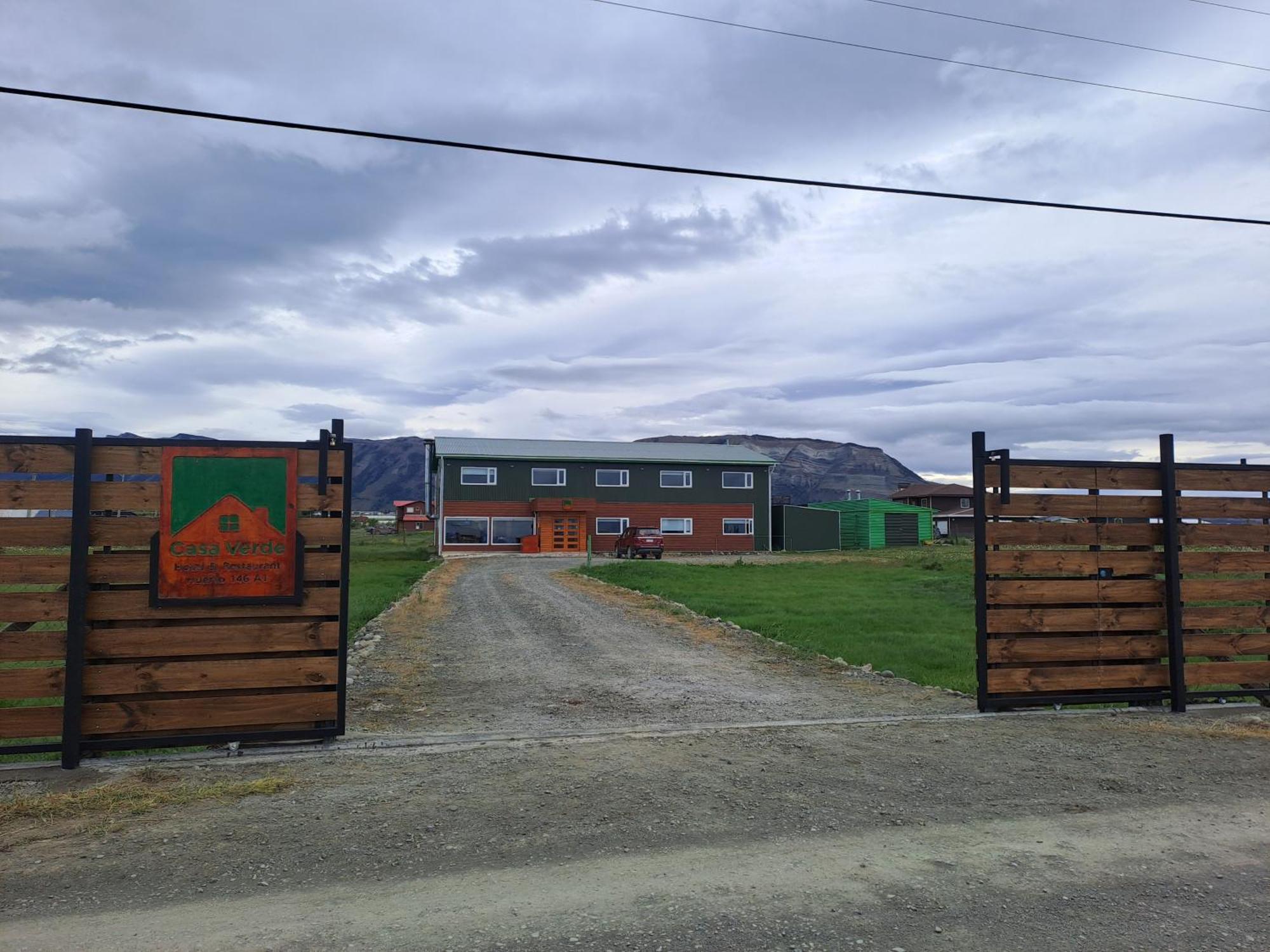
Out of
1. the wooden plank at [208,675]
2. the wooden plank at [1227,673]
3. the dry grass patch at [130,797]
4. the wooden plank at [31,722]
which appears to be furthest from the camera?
the wooden plank at [1227,673]

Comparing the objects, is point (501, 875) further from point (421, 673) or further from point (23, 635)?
point (421, 673)

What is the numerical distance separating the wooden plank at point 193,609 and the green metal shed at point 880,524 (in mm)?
52117

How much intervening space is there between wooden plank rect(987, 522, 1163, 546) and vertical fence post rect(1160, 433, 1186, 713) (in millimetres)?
150

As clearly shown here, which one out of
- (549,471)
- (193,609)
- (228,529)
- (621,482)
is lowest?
(193,609)

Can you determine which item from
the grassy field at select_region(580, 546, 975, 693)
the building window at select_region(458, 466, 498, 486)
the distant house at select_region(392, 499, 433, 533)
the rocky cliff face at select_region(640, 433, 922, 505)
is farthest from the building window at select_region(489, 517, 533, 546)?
the rocky cliff face at select_region(640, 433, 922, 505)

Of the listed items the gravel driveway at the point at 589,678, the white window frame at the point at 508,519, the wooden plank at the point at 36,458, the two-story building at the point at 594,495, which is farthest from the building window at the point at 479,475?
the wooden plank at the point at 36,458

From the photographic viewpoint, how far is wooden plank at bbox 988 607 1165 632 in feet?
27.7

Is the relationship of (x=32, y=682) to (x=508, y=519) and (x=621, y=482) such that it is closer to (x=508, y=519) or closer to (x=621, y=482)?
(x=508, y=519)

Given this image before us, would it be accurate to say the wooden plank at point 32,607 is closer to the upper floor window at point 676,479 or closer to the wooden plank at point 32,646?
the wooden plank at point 32,646

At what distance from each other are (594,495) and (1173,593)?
142 feet

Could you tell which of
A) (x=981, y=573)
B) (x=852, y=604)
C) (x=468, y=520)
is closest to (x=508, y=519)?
(x=468, y=520)

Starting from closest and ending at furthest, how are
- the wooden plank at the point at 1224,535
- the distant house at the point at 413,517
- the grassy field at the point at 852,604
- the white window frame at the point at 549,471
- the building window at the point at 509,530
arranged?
1. the wooden plank at the point at 1224,535
2. the grassy field at the point at 852,604
3. the building window at the point at 509,530
4. the white window frame at the point at 549,471
5. the distant house at the point at 413,517

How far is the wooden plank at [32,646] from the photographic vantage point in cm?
643

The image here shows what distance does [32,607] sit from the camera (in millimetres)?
6574
